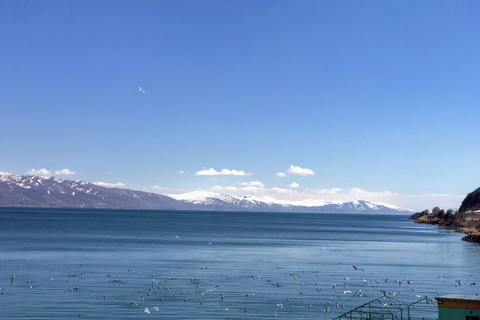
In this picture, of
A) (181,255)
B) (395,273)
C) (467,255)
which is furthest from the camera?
(467,255)

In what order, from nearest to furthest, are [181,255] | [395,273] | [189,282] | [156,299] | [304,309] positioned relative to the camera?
[304,309] < [156,299] < [189,282] < [395,273] < [181,255]

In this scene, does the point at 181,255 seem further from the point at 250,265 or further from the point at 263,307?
the point at 263,307

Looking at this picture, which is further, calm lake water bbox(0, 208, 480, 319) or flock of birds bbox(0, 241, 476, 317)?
flock of birds bbox(0, 241, 476, 317)

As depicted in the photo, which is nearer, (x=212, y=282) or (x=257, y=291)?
(x=257, y=291)

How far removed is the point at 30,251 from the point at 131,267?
114ft

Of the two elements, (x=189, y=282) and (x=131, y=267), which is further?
(x=131, y=267)

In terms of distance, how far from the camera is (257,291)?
56.8m

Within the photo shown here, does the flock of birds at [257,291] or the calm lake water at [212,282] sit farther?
the flock of birds at [257,291]

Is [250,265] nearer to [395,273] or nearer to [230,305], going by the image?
[395,273]

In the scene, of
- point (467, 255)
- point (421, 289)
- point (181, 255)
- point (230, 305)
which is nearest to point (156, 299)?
point (230, 305)

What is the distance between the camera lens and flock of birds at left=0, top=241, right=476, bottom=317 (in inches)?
1955

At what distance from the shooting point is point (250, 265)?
81062 millimetres

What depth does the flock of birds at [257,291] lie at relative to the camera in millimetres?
49656

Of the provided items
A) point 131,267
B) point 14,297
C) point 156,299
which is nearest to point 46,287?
point 14,297
